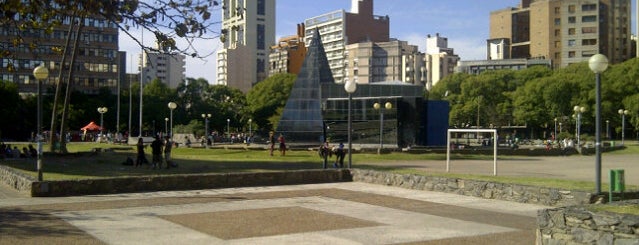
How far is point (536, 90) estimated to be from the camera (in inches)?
3322

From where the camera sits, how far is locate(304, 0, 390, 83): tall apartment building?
163 m

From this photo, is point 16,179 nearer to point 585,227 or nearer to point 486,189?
point 486,189

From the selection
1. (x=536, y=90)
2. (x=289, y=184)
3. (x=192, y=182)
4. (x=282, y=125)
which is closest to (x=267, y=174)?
(x=289, y=184)

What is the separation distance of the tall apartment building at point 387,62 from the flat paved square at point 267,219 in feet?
438

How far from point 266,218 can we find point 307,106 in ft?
148

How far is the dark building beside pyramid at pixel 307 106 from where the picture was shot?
2205 inches

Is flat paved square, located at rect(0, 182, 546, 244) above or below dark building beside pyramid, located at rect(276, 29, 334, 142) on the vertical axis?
below

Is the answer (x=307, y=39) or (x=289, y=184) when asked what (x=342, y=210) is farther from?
(x=307, y=39)

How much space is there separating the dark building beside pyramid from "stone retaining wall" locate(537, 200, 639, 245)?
46609 mm

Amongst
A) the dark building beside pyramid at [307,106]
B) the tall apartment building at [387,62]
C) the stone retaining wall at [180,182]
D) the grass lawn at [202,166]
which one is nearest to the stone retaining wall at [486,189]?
the grass lawn at [202,166]

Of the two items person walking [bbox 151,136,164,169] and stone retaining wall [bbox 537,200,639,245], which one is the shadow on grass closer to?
person walking [bbox 151,136,164,169]

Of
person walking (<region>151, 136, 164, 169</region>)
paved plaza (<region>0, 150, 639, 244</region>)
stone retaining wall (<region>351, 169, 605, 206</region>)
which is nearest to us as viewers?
paved plaza (<region>0, 150, 639, 244</region>)

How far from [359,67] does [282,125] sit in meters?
99.3

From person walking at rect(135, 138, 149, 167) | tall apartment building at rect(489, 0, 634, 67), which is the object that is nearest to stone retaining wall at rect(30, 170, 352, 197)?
person walking at rect(135, 138, 149, 167)
